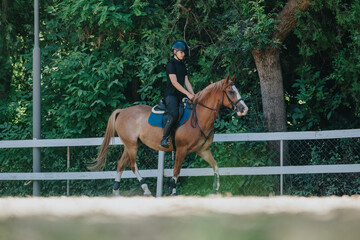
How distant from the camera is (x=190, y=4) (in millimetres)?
12758

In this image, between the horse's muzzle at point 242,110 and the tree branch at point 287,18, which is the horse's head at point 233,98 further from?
the tree branch at point 287,18

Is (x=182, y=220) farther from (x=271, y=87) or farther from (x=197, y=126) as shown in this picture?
(x=271, y=87)

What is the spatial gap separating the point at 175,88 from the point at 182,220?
858 cm

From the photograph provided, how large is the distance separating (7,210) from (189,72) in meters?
11.9

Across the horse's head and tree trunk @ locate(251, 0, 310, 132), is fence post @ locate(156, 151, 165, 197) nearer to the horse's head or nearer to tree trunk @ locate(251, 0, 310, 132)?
the horse's head

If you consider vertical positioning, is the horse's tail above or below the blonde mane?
below

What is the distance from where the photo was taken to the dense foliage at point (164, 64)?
36.1 feet

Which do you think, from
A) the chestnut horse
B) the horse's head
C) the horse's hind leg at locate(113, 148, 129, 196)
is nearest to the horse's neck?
the chestnut horse

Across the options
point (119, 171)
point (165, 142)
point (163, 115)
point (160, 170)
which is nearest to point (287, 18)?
point (163, 115)

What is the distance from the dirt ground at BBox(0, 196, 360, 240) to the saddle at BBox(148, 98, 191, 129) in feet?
27.1

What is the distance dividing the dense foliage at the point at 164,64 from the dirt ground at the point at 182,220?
9.53 m

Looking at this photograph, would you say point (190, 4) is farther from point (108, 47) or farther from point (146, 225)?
point (146, 225)

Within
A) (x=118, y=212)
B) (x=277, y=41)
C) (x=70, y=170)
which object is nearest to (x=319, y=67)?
(x=277, y=41)

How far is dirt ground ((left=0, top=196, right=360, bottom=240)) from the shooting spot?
3.06 feet
